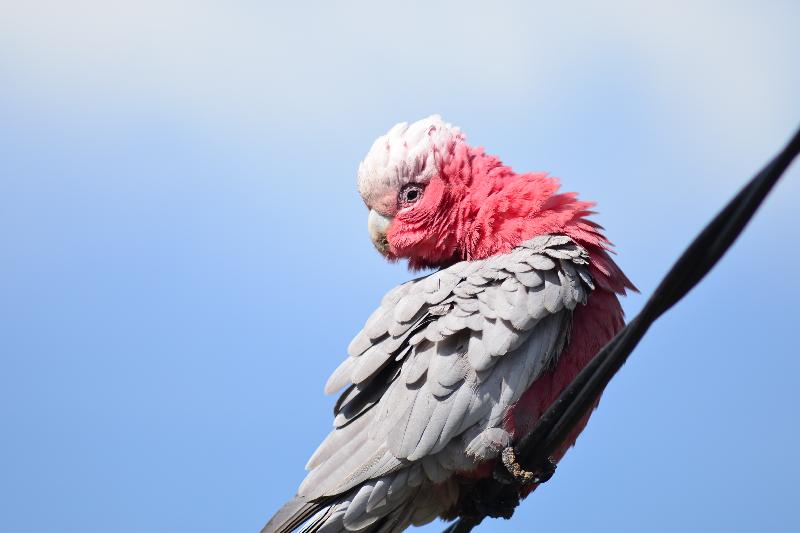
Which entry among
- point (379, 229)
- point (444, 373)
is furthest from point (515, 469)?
point (379, 229)

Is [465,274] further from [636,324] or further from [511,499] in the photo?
[636,324]

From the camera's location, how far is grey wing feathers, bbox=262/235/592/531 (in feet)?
13.2

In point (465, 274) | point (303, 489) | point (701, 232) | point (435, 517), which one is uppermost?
point (465, 274)

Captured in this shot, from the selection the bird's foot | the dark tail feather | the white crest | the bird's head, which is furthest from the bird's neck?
the dark tail feather

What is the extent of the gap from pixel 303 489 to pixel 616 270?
2.05m

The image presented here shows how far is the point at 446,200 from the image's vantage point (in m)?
4.80

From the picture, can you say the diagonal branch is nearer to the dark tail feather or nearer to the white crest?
the dark tail feather

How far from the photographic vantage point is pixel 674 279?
8.86ft

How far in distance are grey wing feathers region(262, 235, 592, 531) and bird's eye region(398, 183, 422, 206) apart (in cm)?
73

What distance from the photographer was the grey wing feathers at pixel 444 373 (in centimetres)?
402

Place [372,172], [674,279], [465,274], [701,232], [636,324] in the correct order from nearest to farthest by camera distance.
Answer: [701,232] < [674,279] < [636,324] < [465,274] < [372,172]

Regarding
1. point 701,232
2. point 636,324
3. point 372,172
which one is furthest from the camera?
point 372,172

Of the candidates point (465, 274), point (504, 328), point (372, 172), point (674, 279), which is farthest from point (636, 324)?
point (372, 172)

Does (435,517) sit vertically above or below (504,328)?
below
